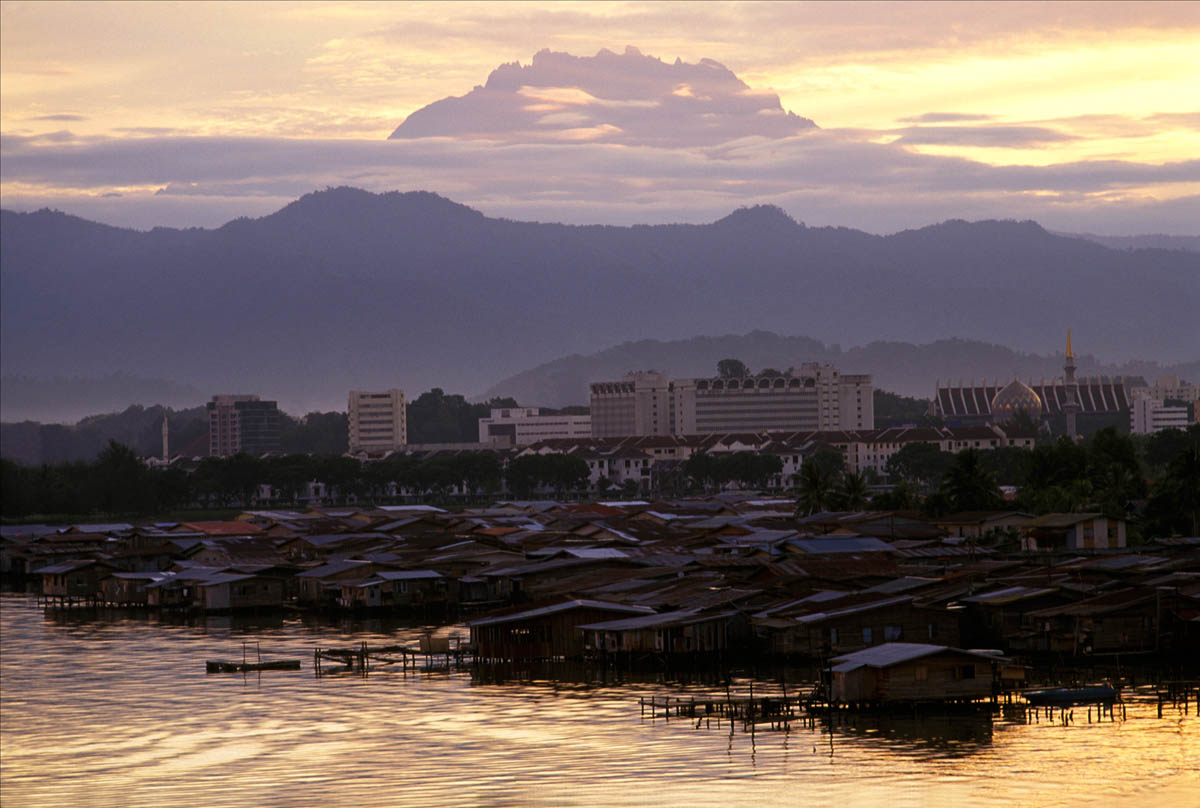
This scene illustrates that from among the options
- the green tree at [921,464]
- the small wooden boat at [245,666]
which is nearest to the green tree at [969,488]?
the small wooden boat at [245,666]

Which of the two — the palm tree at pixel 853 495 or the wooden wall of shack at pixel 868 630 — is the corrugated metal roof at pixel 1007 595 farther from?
the palm tree at pixel 853 495

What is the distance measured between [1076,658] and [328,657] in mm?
21876

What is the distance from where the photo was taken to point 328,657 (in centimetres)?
5159

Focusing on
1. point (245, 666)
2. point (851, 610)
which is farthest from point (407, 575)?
point (851, 610)

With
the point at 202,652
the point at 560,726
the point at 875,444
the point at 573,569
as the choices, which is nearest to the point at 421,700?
the point at 560,726

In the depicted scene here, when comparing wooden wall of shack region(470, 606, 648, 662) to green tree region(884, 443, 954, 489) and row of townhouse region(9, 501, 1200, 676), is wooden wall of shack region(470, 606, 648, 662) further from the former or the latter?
green tree region(884, 443, 954, 489)

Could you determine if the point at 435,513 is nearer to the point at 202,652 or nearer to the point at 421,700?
the point at 202,652

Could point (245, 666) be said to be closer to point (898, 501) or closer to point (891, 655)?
point (891, 655)

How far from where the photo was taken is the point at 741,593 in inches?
2080

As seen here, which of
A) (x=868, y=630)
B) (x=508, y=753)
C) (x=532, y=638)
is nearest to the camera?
(x=508, y=753)

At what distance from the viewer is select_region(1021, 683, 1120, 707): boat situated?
38969 mm

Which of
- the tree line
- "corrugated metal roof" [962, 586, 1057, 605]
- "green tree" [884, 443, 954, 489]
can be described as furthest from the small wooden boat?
"green tree" [884, 443, 954, 489]

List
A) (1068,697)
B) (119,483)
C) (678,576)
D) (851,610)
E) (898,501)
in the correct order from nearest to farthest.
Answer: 1. (1068,697)
2. (851,610)
3. (678,576)
4. (898,501)
5. (119,483)

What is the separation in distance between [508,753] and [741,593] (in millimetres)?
17748
